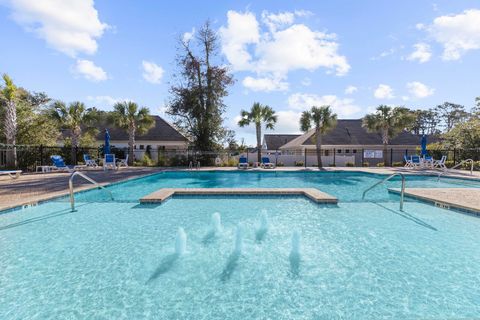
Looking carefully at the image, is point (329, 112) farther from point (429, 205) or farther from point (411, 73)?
point (429, 205)

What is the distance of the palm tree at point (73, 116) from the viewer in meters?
18.2

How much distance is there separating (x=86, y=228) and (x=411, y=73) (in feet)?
59.1

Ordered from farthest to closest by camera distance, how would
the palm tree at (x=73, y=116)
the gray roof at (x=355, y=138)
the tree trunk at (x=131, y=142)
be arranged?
the gray roof at (x=355, y=138) < the tree trunk at (x=131, y=142) < the palm tree at (x=73, y=116)

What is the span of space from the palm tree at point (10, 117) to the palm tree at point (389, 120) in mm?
26454

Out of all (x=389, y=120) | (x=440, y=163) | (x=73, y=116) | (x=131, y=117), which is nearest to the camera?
(x=440, y=163)

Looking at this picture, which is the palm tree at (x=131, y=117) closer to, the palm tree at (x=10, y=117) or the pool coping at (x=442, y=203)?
the palm tree at (x=10, y=117)

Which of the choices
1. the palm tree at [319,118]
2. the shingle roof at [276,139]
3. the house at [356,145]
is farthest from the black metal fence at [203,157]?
the shingle roof at [276,139]

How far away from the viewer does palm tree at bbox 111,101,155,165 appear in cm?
2048

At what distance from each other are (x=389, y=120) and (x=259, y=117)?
11.2 meters

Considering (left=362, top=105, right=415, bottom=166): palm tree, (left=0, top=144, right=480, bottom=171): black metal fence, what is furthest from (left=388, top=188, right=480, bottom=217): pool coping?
(left=362, top=105, right=415, bottom=166): palm tree

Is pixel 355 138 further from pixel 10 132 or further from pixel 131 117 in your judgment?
pixel 10 132

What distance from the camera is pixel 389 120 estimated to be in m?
22.3

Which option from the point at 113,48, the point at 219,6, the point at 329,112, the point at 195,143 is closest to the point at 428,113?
the point at 329,112

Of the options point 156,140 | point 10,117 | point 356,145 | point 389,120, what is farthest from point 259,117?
point 10,117
